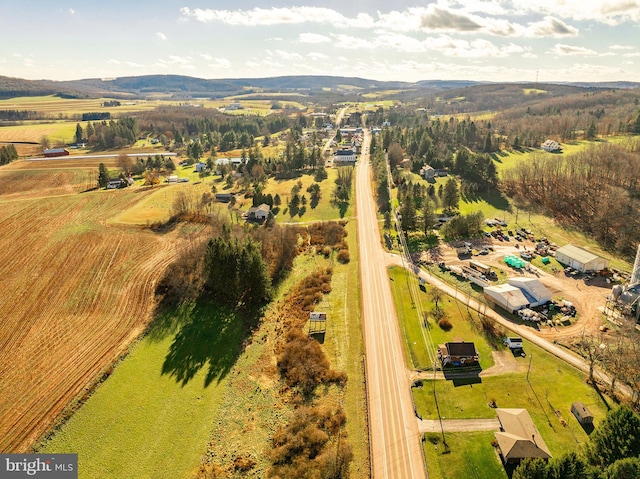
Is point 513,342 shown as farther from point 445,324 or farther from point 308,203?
point 308,203

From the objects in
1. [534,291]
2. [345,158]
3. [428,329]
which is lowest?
[428,329]

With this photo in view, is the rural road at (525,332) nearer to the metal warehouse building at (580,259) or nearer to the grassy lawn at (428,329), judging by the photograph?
the grassy lawn at (428,329)

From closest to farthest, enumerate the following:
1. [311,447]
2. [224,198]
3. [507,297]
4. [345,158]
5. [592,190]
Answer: [311,447] < [507,297] < [592,190] < [224,198] < [345,158]

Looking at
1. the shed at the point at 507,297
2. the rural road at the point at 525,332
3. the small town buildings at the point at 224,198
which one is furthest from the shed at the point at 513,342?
the small town buildings at the point at 224,198

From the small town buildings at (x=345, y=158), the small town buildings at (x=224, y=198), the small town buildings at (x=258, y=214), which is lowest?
the small town buildings at (x=258, y=214)

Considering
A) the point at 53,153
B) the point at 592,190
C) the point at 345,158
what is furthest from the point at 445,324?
the point at 53,153

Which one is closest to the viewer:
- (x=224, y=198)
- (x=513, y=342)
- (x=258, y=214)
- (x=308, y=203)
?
(x=513, y=342)

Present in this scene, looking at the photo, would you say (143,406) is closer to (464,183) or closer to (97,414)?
(97,414)

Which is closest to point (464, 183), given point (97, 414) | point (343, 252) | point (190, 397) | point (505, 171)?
point (505, 171)
